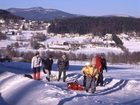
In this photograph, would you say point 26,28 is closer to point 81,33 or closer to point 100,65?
point 81,33

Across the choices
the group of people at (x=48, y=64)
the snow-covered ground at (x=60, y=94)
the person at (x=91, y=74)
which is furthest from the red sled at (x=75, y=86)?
the group of people at (x=48, y=64)

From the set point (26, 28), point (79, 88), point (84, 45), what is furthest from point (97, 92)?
point (26, 28)

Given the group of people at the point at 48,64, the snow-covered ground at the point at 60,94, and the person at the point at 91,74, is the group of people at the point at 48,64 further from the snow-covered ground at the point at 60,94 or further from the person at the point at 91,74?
the person at the point at 91,74

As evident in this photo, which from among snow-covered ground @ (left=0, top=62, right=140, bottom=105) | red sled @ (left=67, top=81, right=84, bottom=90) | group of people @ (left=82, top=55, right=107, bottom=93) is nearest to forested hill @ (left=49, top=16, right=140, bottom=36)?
snow-covered ground @ (left=0, top=62, right=140, bottom=105)

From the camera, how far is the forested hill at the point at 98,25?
132637 millimetres

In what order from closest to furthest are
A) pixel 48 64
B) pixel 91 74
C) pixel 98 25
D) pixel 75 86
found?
pixel 91 74, pixel 75 86, pixel 48 64, pixel 98 25

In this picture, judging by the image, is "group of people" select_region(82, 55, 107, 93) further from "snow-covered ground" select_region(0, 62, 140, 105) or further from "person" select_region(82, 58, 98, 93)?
"snow-covered ground" select_region(0, 62, 140, 105)

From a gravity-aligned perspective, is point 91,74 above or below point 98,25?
below

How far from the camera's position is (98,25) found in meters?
134

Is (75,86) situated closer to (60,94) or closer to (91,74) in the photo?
(91,74)

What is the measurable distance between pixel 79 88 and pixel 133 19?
11864cm

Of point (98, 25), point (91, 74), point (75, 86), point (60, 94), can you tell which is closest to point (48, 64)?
point (75, 86)

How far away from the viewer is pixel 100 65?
20.6 metres

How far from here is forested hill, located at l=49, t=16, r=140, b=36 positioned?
133 metres
